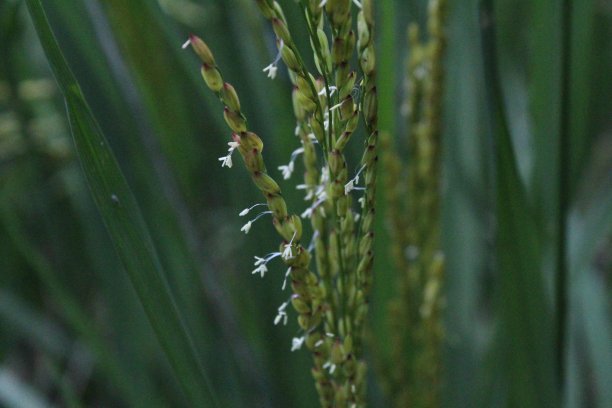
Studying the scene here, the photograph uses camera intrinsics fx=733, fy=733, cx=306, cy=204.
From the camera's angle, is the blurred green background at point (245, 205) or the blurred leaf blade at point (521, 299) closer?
the blurred leaf blade at point (521, 299)

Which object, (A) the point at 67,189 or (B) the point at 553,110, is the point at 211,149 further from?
(B) the point at 553,110

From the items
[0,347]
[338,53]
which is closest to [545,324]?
[338,53]

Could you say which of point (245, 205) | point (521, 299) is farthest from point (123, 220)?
point (245, 205)

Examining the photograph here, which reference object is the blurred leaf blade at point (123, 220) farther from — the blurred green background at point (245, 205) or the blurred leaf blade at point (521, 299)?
the blurred leaf blade at point (521, 299)

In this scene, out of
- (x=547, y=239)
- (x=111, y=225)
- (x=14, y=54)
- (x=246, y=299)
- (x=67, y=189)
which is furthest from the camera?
(x=67, y=189)

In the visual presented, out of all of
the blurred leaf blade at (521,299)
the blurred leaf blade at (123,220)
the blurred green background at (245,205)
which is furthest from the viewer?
the blurred green background at (245,205)

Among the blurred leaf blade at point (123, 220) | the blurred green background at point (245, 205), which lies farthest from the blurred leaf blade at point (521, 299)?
the blurred leaf blade at point (123, 220)

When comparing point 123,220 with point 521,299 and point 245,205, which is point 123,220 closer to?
point 521,299
